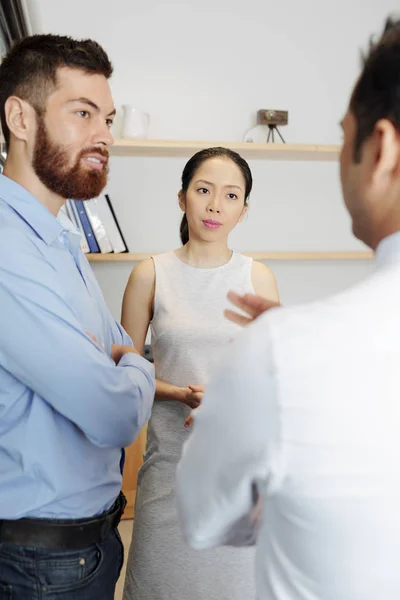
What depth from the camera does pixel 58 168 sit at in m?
1.28

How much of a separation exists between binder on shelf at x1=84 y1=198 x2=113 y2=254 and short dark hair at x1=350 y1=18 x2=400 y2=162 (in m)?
2.56

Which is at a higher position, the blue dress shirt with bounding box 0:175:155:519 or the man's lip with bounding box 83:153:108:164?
the man's lip with bounding box 83:153:108:164

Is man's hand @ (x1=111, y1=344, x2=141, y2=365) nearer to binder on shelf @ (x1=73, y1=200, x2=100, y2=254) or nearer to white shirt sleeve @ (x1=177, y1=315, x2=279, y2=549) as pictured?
white shirt sleeve @ (x1=177, y1=315, x2=279, y2=549)

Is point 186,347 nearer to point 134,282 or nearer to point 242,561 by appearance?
point 134,282

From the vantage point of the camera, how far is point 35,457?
42.1 inches

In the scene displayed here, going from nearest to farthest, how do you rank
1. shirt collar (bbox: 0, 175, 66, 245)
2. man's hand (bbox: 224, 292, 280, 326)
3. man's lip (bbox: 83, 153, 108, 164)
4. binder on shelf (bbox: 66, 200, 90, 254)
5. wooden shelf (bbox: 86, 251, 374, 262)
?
man's hand (bbox: 224, 292, 280, 326), shirt collar (bbox: 0, 175, 66, 245), man's lip (bbox: 83, 153, 108, 164), binder on shelf (bbox: 66, 200, 90, 254), wooden shelf (bbox: 86, 251, 374, 262)

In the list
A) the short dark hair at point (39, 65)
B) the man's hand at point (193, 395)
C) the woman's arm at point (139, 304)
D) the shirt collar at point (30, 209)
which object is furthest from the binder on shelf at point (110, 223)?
the shirt collar at point (30, 209)

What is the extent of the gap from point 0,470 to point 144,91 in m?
2.76

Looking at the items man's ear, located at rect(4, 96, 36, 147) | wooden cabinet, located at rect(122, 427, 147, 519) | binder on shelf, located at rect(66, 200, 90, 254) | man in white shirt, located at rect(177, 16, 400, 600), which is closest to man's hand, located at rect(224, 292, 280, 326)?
man in white shirt, located at rect(177, 16, 400, 600)

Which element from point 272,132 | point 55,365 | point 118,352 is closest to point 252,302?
point 55,365

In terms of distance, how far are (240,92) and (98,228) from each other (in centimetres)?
112

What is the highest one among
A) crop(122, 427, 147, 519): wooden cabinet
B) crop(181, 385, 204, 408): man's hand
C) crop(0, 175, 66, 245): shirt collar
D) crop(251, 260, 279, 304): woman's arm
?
crop(0, 175, 66, 245): shirt collar

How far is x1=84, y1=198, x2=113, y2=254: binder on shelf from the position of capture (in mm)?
3152

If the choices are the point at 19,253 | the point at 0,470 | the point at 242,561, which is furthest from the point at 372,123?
the point at 242,561
